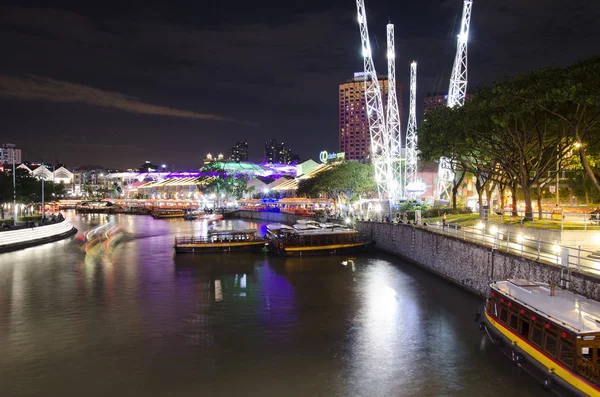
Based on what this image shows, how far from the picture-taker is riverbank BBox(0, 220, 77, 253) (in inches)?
1943

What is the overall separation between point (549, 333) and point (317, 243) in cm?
3235

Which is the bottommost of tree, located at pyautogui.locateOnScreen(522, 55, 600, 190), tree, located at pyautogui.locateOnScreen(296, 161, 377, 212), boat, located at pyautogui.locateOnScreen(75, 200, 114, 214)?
boat, located at pyautogui.locateOnScreen(75, 200, 114, 214)

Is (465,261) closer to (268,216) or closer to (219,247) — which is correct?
(219,247)

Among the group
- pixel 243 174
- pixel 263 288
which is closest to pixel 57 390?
pixel 263 288

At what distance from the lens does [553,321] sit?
14266 mm

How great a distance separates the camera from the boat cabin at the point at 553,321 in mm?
13000

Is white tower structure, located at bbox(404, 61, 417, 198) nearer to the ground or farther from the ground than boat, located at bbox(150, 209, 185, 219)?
farther from the ground

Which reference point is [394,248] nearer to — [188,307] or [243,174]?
[188,307]

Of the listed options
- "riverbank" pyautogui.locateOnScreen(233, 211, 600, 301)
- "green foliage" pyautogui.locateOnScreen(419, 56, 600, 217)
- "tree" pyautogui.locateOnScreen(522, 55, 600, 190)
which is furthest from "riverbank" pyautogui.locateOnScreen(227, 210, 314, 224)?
"tree" pyautogui.locateOnScreen(522, 55, 600, 190)

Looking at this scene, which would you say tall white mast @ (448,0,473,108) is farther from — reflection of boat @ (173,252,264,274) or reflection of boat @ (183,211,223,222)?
reflection of boat @ (183,211,223,222)

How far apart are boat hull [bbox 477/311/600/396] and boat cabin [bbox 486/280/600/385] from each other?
119 millimetres

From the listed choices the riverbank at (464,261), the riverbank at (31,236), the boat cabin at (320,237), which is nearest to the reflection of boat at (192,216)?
the riverbank at (31,236)

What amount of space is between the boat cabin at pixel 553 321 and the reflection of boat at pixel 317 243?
89.8 ft

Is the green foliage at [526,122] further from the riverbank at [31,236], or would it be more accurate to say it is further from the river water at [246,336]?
the riverbank at [31,236]
